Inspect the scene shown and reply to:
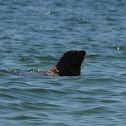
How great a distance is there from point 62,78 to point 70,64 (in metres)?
0.43

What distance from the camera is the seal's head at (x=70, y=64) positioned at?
9.79 meters

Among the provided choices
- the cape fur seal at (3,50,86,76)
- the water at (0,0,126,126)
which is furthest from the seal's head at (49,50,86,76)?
the water at (0,0,126,126)

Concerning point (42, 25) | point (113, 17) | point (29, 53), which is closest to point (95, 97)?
point (29, 53)

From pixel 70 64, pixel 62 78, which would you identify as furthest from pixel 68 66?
pixel 62 78

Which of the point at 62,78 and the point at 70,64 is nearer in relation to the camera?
the point at 62,78

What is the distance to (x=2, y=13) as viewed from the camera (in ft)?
89.3

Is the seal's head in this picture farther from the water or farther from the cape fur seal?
the water

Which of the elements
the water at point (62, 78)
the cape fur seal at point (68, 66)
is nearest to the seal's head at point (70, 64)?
the cape fur seal at point (68, 66)

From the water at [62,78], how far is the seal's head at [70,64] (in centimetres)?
24

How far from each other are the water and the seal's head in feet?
0.80

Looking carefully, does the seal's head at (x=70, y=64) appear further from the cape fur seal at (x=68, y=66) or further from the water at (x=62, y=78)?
the water at (x=62, y=78)

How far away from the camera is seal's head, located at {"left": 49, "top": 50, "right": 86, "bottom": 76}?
9.79m

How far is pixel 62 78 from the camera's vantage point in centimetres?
974

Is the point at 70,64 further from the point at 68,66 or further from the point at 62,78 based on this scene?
the point at 62,78
